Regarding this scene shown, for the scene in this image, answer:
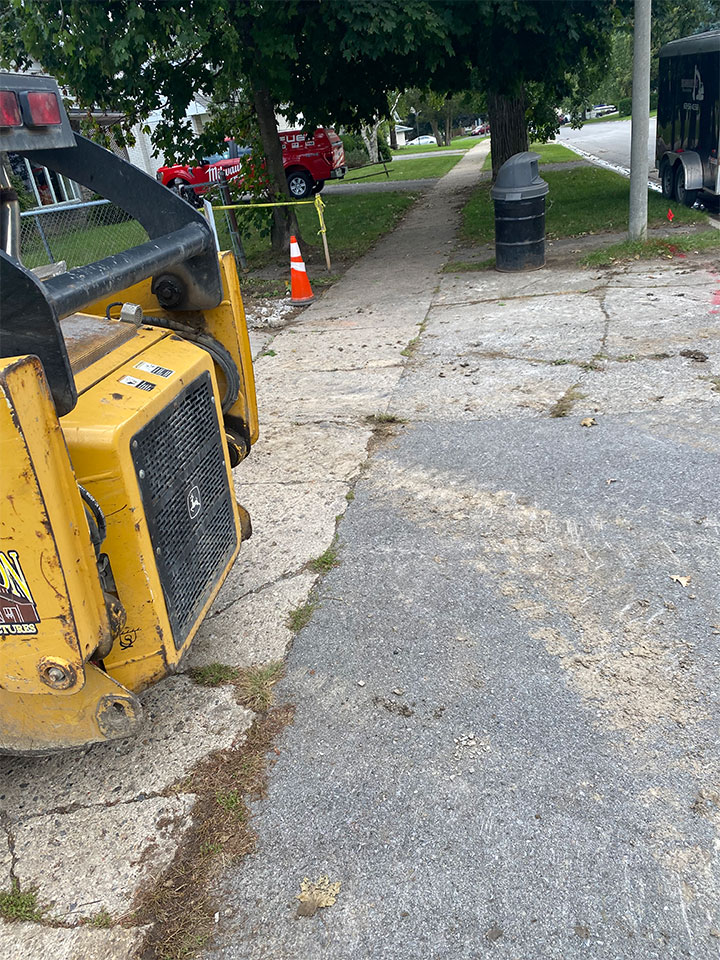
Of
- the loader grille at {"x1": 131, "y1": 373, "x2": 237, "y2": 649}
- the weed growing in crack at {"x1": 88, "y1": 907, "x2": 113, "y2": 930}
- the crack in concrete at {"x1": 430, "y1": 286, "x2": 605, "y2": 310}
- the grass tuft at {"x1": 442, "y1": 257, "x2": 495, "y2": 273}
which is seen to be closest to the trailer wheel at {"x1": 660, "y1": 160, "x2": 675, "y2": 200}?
the grass tuft at {"x1": 442, "y1": 257, "x2": 495, "y2": 273}

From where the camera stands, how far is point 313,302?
34.6ft

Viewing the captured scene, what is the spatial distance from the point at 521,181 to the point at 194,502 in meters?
8.15

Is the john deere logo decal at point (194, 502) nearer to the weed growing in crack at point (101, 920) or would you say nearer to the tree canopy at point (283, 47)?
the weed growing in crack at point (101, 920)

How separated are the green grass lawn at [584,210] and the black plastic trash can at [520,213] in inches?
90.8

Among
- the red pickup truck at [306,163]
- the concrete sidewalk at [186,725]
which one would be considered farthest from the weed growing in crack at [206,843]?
the red pickup truck at [306,163]

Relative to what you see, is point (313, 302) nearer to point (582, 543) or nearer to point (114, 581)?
point (582, 543)

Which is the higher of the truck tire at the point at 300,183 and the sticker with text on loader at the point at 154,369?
the sticker with text on loader at the point at 154,369

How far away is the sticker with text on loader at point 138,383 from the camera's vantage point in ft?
8.63

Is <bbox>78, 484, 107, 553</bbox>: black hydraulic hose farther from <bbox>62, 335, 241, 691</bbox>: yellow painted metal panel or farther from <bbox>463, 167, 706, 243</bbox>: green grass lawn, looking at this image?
<bbox>463, 167, 706, 243</bbox>: green grass lawn

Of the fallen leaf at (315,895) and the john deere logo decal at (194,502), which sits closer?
the fallen leaf at (315,895)

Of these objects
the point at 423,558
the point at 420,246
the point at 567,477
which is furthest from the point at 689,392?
the point at 420,246

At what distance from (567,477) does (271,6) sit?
802cm

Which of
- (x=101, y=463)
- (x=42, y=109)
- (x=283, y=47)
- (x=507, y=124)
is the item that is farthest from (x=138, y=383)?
(x=507, y=124)

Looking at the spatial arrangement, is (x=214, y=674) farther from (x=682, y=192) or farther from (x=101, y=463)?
(x=682, y=192)
